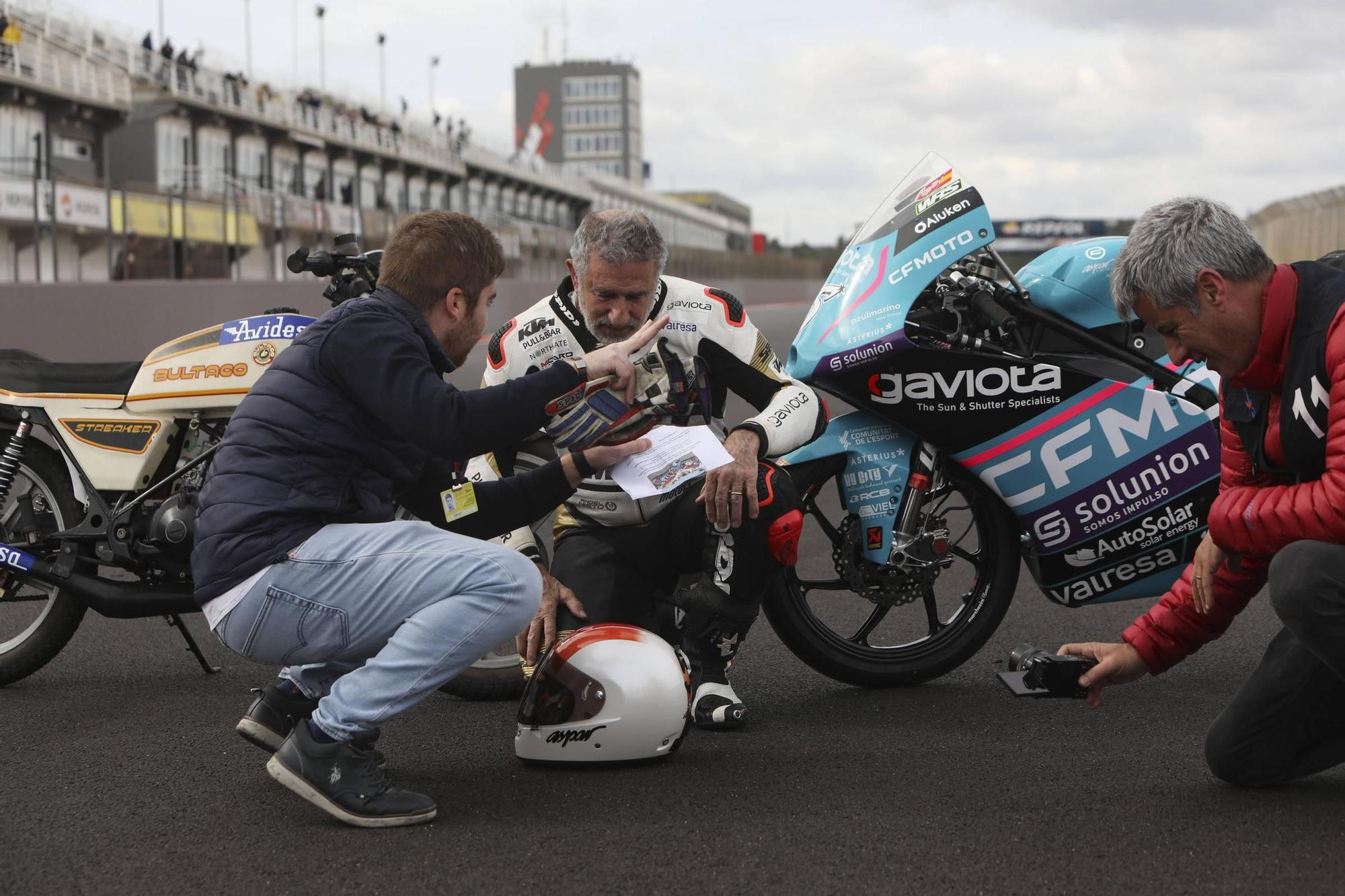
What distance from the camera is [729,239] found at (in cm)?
14412

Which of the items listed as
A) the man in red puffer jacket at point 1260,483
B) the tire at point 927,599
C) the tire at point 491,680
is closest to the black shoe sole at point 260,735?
the tire at point 491,680

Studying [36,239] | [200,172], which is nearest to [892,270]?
[36,239]

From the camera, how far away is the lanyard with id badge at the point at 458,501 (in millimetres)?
3678

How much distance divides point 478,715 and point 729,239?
141694mm

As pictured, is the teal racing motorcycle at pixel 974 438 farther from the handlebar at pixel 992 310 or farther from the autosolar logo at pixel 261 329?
the autosolar logo at pixel 261 329

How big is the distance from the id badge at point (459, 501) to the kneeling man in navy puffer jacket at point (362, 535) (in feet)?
1.14

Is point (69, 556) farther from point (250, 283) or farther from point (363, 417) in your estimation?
point (250, 283)

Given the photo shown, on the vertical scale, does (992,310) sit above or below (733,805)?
above

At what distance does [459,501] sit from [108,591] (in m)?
1.18

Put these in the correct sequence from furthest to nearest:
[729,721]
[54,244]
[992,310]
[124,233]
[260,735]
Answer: [124,233] → [54,244] → [992,310] → [729,721] → [260,735]

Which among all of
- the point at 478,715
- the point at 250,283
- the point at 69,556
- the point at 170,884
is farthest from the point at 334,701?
the point at 250,283

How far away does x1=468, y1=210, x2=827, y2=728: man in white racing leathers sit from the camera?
152 inches

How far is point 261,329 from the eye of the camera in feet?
13.9

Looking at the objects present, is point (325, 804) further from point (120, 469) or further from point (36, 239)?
point (36, 239)
